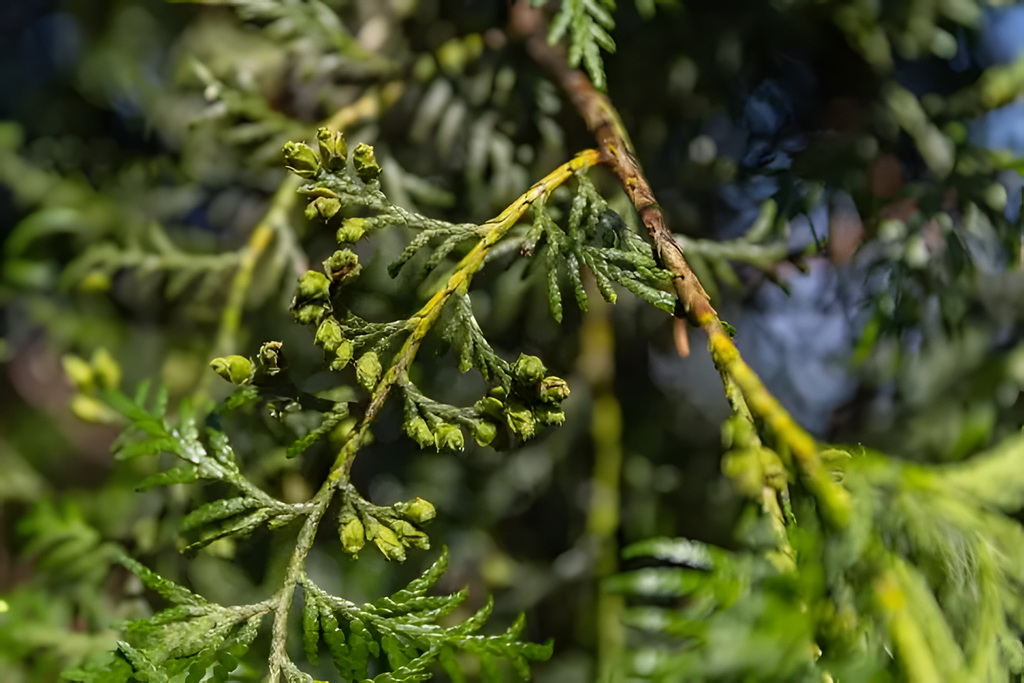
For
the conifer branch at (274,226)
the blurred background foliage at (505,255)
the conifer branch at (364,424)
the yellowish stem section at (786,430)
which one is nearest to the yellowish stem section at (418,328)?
the conifer branch at (364,424)

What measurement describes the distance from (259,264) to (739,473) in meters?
0.67

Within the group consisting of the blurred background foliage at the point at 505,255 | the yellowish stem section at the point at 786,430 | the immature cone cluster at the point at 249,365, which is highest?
the yellowish stem section at the point at 786,430

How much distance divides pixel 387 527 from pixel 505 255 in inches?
14.5

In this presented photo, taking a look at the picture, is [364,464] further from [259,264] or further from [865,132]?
[865,132]

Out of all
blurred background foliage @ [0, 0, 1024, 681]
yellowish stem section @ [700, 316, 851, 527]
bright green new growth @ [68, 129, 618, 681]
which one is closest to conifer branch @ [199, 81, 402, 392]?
blurred background foliage @ [0, 0, 1024, 681]

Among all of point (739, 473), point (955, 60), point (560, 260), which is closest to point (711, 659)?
point (739, 473)

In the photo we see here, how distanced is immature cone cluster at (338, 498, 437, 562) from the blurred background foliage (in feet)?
0.98

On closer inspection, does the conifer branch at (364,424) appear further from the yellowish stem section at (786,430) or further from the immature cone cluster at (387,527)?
the yellowish stem section at (786,430)

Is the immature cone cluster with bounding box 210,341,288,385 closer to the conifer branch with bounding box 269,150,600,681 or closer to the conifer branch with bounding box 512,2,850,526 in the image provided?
the conifer branch with bounding box 269,150,600,681

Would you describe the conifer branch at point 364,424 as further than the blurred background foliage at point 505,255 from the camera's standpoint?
No

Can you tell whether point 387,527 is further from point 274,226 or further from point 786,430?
point 274,226

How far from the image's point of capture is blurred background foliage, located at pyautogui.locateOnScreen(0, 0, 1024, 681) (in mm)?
813

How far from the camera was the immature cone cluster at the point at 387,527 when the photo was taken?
0.45 metres

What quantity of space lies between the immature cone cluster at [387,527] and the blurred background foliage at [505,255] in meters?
0.30
